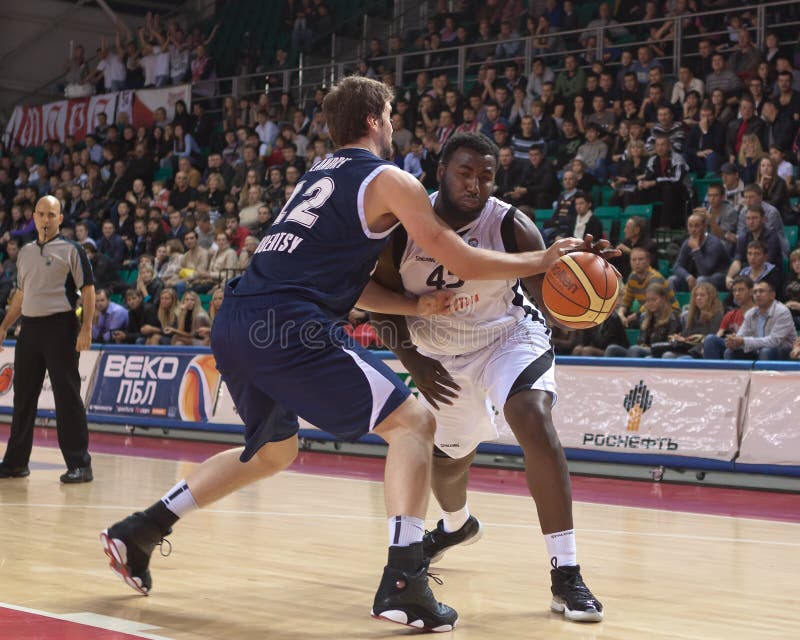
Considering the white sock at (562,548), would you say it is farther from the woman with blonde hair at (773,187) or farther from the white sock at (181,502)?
the woman with blonde hair at (773,187)

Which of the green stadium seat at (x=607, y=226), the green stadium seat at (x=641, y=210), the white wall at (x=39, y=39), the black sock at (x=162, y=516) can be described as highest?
the white wall at (x=39, y=39)

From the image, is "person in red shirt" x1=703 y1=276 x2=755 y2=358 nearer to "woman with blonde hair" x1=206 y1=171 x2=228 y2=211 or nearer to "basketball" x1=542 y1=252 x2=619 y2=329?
"basketball" x1=542 y1=252 x2=619 y2=329

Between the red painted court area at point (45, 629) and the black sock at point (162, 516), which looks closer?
the red painted court area at point (45, 629)

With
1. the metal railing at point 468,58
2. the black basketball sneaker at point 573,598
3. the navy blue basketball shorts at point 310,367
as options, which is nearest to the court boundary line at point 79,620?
the navy blue basketball shorts at point 310,367

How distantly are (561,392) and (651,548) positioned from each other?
13.8 ft

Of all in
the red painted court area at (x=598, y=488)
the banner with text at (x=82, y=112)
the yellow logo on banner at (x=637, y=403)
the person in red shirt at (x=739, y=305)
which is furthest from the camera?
the banner with text at (x=82, y=112)

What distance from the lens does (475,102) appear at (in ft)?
53.8

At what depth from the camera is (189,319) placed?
14.6 m

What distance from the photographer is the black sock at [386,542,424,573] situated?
3.93 meters

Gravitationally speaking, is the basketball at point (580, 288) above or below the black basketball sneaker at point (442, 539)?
above

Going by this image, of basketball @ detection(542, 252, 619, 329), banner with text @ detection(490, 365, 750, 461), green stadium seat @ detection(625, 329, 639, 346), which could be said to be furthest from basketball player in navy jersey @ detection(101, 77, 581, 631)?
green stadium seat @ detection(625, 329, 639, 346)

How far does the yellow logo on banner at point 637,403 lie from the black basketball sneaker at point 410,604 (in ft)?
19.9

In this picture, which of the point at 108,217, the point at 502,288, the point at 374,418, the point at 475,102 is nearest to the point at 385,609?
the point at 374,418

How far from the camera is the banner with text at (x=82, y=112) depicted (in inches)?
896
